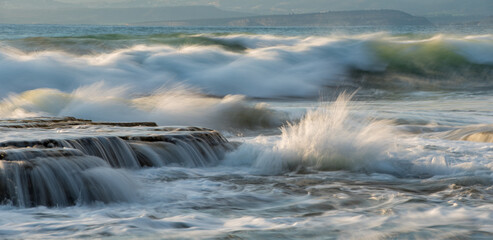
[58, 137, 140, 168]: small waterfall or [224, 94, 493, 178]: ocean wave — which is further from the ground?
[58, 137, 140, 168]: small waterfall

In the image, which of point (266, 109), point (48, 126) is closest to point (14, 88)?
point (266, 109)

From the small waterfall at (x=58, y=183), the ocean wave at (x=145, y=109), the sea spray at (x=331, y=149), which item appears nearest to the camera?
the small waterfall at (x=58, y=183)

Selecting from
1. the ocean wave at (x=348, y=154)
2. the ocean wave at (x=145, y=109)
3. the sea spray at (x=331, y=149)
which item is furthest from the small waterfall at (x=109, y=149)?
the ocean wave at (x=145, y=109)

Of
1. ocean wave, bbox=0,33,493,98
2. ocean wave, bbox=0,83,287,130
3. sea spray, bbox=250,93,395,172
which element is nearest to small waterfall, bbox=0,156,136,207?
sea spray, bbox=250,93,395,172

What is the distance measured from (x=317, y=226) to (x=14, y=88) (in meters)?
10.7

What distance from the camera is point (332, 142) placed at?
5965 millimetres

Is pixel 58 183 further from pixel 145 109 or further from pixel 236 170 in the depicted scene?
pixel 145 109

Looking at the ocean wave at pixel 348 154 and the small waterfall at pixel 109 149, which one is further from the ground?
the small waterfall at pixel 109 149

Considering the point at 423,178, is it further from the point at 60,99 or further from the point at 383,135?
the point at 60,99

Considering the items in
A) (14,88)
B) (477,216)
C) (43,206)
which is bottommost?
(477,216)

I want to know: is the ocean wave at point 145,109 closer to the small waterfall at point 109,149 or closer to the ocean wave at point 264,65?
the small waterfall at point 109,149

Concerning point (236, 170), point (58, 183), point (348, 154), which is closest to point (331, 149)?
point (348, 154)

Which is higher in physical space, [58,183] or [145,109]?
[145,109]

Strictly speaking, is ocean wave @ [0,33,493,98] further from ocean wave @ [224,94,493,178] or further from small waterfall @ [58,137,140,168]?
ocean wave @ [224,94,493,178]
